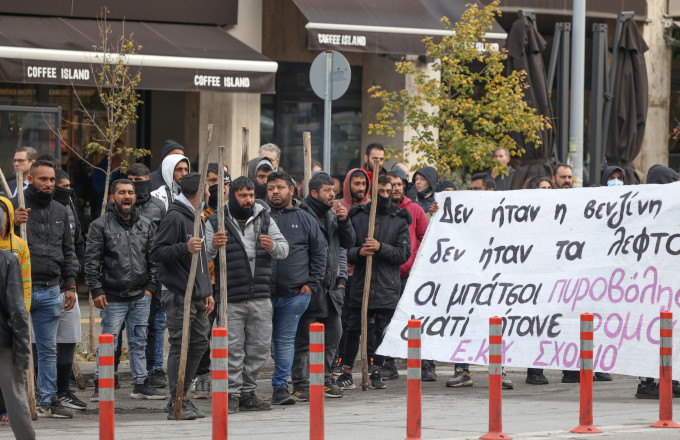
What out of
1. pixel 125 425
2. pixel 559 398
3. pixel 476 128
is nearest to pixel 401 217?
pixel 559 398

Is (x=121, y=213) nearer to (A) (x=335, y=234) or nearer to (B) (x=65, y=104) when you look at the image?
(A) (x=335, y=234)

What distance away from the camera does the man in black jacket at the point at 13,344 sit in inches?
320

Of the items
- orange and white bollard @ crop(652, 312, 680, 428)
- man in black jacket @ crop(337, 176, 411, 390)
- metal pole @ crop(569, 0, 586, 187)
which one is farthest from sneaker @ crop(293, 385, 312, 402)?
metal pole @ crop(569, 0, 586, 187)

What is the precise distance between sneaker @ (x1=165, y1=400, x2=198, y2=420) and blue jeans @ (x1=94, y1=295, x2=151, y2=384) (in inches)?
46.1

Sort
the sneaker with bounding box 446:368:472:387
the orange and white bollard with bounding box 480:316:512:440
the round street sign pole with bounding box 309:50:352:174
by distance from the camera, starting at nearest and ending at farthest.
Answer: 1. the orange and white bollard with bounding box 480:316:512:440
2. the sneaker with bounding box 446:368:472:387
3. the round street sign pole with bounding box 309:50:352:174

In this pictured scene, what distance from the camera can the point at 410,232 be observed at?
526 inches

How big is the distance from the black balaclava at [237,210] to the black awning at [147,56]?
6.91 metres

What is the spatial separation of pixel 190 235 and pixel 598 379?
4884 mm

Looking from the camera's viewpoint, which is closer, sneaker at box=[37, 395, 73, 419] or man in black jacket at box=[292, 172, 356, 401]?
sneaker at box=[37, 395, 73, 419]

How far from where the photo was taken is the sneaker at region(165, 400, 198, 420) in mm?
10414

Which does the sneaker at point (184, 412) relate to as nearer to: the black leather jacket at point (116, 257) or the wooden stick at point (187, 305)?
the wooden stick at point (187, 305)

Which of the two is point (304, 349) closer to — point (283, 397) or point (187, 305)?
point (283, 397)

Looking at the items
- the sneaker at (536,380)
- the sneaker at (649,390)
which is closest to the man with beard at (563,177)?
the sneaker at (536,380)

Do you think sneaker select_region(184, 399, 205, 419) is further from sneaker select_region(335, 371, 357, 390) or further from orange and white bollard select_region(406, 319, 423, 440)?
orange and white bollard select_region(406, 319, 423, 440)
